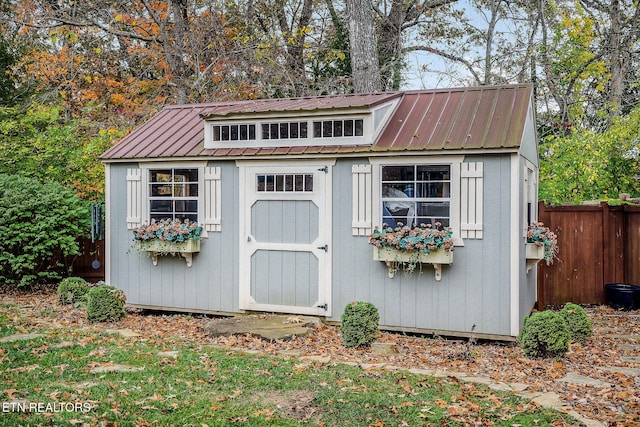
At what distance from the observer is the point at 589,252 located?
8898 mm

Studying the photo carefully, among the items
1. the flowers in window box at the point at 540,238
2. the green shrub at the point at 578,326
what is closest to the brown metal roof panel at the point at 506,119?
the flowers in window box at the point at 540,238

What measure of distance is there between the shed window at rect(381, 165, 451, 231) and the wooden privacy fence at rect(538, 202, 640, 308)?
3.18 metres

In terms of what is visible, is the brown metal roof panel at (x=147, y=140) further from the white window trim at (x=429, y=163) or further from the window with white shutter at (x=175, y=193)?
the white window trim at (x=429, y=163)

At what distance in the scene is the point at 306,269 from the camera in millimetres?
7129

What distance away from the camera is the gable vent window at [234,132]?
7.44 meters

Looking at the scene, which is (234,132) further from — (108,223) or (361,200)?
(108,223)

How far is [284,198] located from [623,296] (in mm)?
5289

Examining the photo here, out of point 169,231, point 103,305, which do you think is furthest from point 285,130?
point 103,305

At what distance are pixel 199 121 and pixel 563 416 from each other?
6.39 m

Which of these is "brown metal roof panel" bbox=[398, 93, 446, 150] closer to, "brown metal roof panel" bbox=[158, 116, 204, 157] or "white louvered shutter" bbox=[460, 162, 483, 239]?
"white louvered shutter" bbox=[460, 162, 483, 239]

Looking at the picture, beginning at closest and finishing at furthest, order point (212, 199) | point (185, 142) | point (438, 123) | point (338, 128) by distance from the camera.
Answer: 1. point (438, 123)
2. point (338, 128)
3. point (212, 199)
4. point (185, 142)

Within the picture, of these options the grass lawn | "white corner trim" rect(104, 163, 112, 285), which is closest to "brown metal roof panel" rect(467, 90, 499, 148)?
the grass lawn

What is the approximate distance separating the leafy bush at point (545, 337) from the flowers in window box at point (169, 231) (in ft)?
13.9

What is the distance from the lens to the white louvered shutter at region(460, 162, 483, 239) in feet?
20.6
